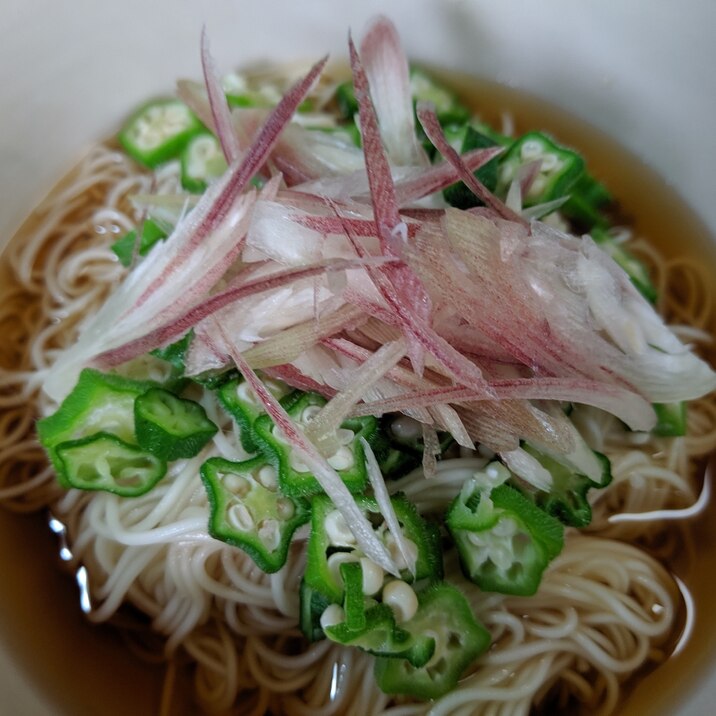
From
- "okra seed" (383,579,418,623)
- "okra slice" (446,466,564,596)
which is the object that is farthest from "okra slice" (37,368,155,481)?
"okra slice" (446,466,564,596)

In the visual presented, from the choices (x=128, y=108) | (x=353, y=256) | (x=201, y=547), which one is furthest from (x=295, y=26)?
(x=201, y=547)

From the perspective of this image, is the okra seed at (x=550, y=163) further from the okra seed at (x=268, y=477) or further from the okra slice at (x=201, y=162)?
the okra seed at (x=268, y=477)

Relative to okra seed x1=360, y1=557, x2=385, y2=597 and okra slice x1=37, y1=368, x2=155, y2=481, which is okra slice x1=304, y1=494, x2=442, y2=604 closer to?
okra seed x1=360, y1=557, x2=385, y2=597

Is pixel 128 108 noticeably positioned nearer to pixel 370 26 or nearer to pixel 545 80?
pixel 370 26

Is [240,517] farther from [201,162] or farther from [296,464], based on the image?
[201,162]

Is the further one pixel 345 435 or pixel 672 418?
pixel 672 418

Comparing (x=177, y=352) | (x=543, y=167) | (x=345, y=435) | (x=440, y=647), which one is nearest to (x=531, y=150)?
(x=543, y=167)
